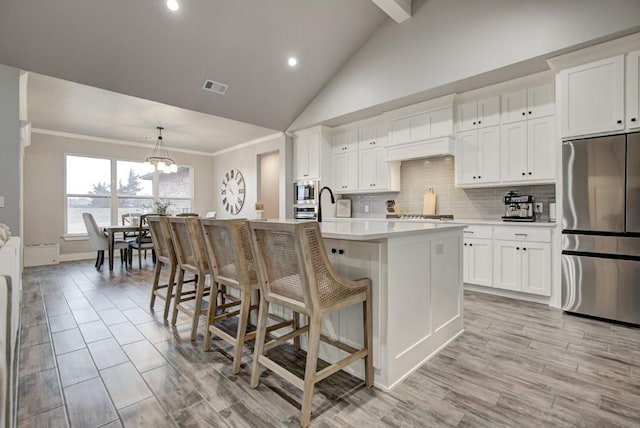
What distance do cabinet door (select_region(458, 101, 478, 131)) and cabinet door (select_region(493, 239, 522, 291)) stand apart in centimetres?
156

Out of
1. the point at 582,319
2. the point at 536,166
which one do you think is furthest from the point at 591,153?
the point at 582,319

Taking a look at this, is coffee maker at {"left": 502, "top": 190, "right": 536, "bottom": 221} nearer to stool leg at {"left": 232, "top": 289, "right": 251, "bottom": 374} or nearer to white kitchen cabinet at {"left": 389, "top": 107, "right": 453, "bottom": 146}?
white kitchen cabinet at {"left": 389, "top": 107, "right": 453, "bottom": 146}

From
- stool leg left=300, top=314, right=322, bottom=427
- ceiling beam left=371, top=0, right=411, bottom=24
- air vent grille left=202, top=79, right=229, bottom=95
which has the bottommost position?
stool leg left=300, top=314, right=322, bottom=427

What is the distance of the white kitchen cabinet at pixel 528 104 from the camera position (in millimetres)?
3504

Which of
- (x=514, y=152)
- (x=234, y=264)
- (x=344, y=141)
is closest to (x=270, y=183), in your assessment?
(x=344, y=141)

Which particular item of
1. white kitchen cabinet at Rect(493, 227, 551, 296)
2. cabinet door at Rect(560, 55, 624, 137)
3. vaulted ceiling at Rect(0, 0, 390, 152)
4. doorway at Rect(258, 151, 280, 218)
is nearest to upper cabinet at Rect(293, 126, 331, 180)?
vaulted ceiling at Rect(0, 0, 390, 152)

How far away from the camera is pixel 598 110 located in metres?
2.93

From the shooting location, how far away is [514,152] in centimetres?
372

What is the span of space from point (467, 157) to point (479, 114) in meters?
0.56

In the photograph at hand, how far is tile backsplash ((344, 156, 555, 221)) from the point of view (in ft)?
13.3

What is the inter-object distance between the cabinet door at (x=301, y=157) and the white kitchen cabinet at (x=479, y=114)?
2.80 meters

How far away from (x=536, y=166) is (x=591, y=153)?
2.07ft

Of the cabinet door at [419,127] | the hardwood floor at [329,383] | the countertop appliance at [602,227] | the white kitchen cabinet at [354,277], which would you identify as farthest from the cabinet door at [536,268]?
the white kitchen cabinet at [354,277]

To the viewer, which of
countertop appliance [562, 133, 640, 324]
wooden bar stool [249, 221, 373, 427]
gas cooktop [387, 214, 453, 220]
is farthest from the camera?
gas cooktop [387, 214, 453, 220]
